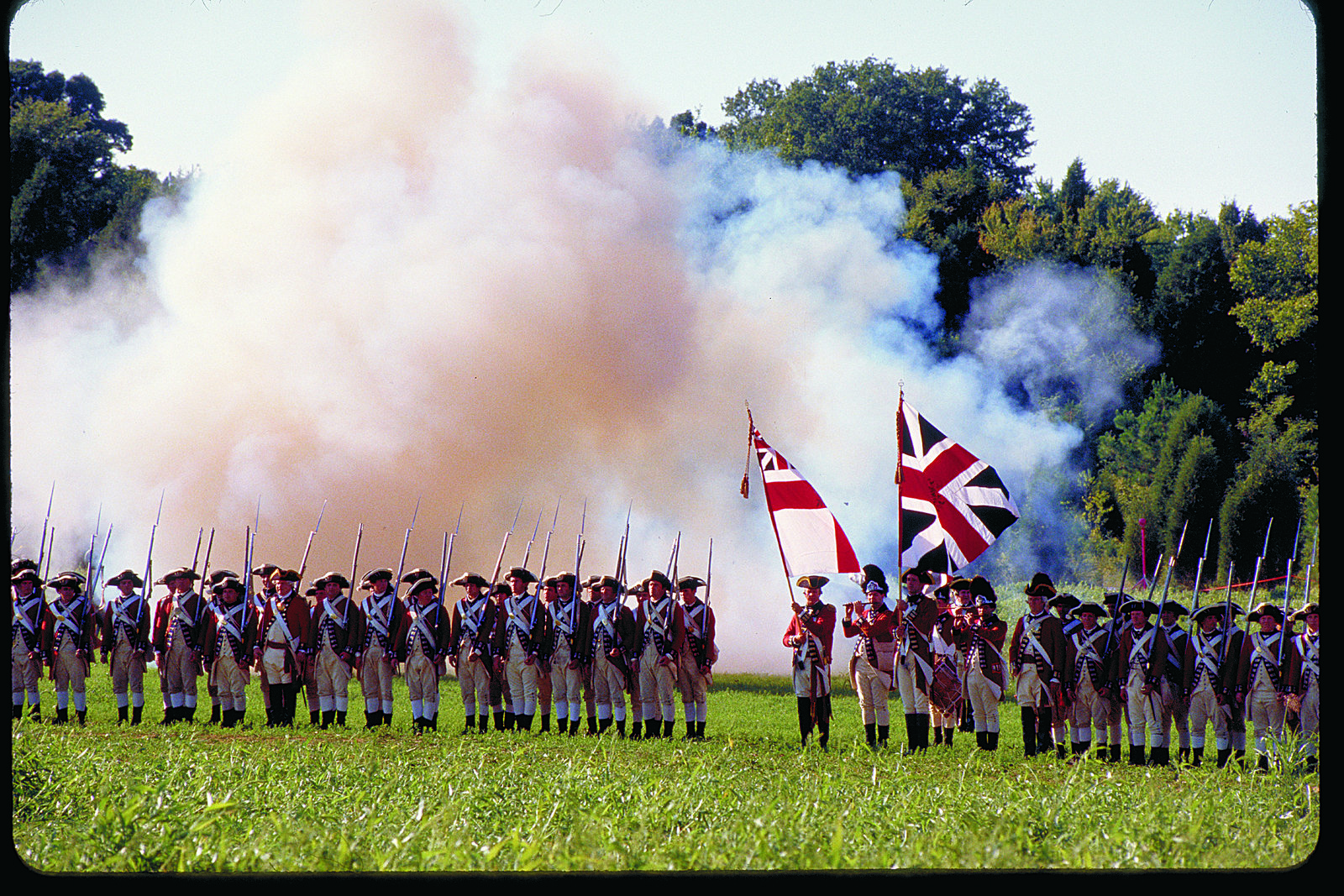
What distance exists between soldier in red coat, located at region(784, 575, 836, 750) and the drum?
35.0 inches

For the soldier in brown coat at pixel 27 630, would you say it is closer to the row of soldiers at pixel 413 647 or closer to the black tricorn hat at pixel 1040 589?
the row of soldiers at pixel 413 647

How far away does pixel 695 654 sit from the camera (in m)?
11.4

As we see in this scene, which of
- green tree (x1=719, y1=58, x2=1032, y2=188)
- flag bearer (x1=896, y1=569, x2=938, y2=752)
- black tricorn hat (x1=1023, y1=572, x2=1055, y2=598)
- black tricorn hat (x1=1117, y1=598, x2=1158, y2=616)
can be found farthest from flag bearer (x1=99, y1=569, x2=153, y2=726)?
green tree (x1=719, y1=58, x2=1032, y2=188)

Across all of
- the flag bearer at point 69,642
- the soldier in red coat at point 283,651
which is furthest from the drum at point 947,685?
the flag bearer at point 69,642

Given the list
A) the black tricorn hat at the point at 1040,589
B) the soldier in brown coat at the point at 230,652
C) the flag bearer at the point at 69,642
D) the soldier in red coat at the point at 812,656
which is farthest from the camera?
the flag bearer at the point at 69,642

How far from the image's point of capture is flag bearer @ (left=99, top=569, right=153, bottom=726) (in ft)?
38.7

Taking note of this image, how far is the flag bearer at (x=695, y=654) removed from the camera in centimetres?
1141

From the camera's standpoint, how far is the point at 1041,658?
10.3 meters

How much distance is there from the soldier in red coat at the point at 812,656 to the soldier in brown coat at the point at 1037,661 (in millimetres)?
1490

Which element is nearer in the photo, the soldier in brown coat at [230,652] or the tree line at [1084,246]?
the soldier in brown coat at [230,652]

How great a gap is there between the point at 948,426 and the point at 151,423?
13.4 metres

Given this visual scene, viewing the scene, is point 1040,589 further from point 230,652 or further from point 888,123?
point 888,123

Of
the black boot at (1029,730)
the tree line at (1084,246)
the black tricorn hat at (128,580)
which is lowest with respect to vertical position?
the black boot at (1029,730)

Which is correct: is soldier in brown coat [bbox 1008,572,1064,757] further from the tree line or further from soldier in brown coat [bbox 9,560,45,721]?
the tree line
